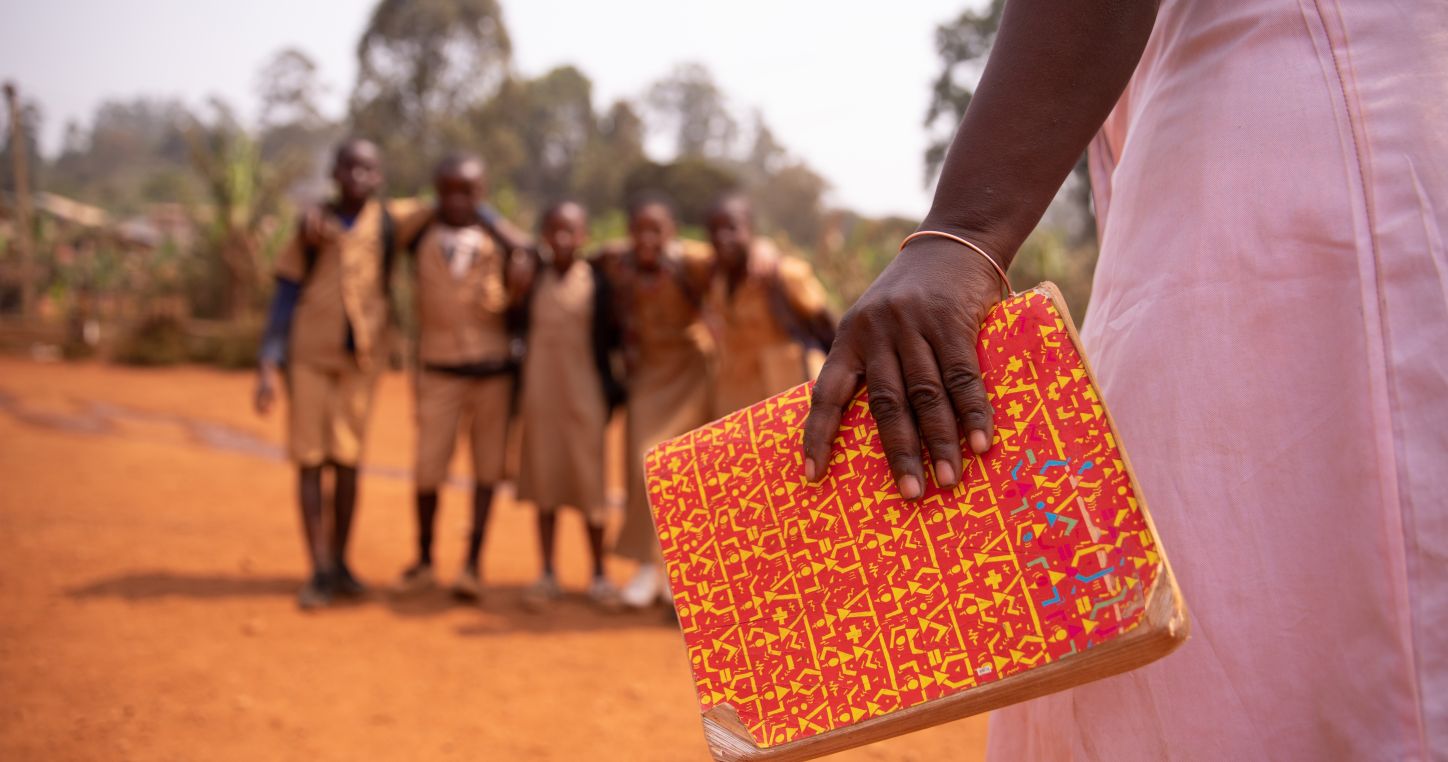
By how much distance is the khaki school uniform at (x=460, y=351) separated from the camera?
476 centimetres

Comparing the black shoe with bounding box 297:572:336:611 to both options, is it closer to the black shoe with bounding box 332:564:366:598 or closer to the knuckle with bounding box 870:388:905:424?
the black shoe with bounding box 332:564:366:598

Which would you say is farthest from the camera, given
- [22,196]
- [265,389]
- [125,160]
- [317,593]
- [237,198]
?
[125,160]

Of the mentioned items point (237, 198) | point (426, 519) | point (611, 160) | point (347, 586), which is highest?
point (611, 160)

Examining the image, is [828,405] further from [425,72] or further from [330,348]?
[425,72]

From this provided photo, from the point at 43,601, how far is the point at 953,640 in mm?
4613

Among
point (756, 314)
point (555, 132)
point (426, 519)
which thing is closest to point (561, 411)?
point (426, 519)

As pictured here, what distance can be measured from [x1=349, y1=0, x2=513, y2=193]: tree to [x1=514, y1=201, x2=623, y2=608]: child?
31.5 metres

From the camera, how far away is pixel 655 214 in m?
4.77

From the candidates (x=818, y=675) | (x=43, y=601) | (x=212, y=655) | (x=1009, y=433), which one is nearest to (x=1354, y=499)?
(x=1009, y=433)

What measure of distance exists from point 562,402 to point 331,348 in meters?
1.09

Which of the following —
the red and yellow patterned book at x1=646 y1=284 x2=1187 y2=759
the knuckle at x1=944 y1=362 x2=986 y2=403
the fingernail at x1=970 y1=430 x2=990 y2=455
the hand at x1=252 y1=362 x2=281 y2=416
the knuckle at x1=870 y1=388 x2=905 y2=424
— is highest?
the knuckle at x1=944 y1=362 x2=986 y2=403

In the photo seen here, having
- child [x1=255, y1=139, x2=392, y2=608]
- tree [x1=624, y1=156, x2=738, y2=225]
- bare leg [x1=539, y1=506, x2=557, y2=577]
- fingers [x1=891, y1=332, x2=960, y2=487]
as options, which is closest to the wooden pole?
tree [x1=624, y1=156, x2=738, y2=225]

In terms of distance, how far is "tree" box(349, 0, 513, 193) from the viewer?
1384 inches

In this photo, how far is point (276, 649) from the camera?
151 inches
